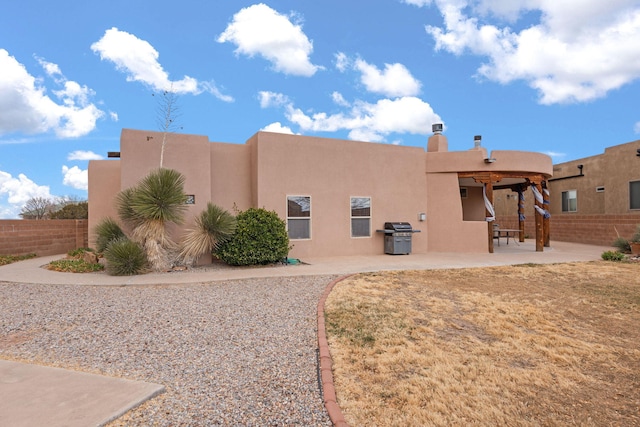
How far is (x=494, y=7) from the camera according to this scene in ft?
34.7

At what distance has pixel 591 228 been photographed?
54.0 ft

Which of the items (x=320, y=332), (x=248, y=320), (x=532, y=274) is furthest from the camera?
(x=532, y=274)

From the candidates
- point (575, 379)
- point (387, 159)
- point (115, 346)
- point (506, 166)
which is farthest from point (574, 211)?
point (115, 346)

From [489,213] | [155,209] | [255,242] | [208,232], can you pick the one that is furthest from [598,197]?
[155,209]

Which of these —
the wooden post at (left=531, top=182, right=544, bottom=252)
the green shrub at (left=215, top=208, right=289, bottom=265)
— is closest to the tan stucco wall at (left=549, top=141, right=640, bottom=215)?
the wooden post at (left=531, top=182, right=544, bottom=252)

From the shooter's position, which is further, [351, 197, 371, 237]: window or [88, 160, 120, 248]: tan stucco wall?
[351, 197, 371, 237]: window

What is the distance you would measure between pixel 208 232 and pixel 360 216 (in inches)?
200

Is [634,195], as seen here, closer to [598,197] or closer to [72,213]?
[598,197]

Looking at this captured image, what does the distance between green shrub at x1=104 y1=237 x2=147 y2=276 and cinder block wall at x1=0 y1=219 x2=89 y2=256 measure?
213 inches

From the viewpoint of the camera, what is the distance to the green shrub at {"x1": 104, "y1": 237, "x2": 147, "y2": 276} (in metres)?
8.31

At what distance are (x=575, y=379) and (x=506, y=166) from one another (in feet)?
34.9

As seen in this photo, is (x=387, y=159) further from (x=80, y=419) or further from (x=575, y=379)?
(x=80, y=419)

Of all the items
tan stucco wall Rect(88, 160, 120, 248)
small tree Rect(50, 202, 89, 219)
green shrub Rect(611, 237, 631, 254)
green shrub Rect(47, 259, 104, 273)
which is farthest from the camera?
small tree Rect(50, 202, 89, 219)

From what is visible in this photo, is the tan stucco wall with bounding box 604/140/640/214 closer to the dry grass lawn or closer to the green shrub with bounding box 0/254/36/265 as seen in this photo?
the dry grass lawn
